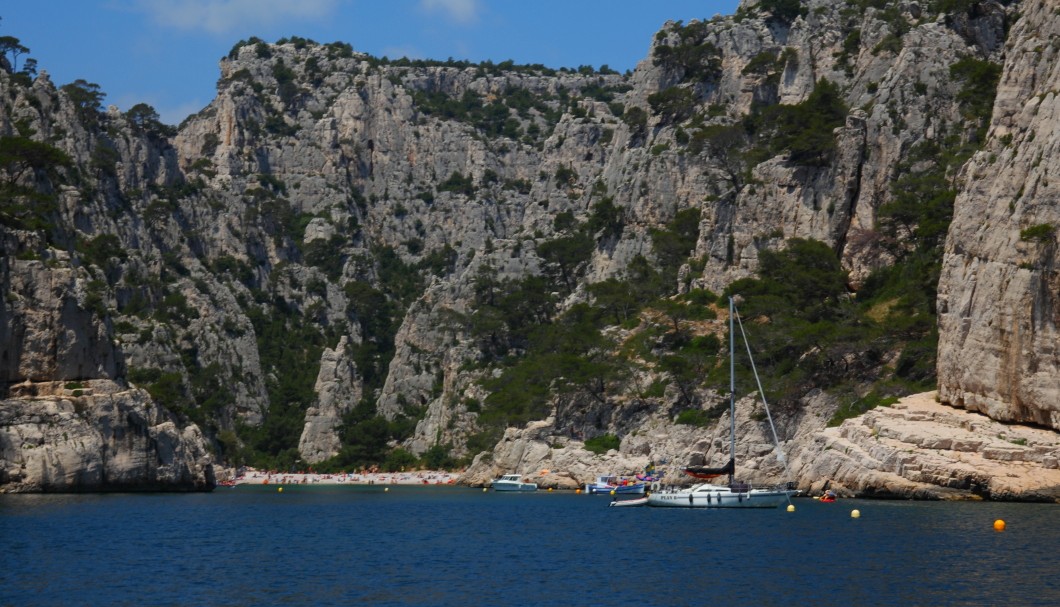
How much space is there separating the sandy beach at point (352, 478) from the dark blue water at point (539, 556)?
184 feet

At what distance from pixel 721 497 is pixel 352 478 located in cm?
7281

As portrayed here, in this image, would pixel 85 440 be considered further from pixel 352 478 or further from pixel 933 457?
pixel 933 457

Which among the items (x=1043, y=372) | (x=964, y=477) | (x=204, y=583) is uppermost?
(x=1043, y=372)

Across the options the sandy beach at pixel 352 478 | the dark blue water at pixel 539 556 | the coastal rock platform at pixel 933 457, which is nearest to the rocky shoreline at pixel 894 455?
the coastal rock platform at pixel 933 457

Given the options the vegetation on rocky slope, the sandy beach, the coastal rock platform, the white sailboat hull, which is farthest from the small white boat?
the coastal rock platform

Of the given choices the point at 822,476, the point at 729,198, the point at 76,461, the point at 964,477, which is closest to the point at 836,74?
the point at 729,198

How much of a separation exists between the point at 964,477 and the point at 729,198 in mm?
57912

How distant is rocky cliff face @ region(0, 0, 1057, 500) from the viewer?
80.5m

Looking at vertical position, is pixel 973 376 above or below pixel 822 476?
above

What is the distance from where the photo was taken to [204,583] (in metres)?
39.8

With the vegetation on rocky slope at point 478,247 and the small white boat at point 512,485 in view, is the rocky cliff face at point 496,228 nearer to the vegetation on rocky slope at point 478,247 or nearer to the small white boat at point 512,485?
the vegetation on rocky slope at point 478,247

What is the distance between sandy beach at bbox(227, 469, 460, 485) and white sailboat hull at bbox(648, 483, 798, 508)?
2195 inches

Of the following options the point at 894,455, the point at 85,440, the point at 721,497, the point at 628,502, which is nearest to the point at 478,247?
the point at 85,440

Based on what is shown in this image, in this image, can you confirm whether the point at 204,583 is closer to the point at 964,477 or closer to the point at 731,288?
the point at 964,477
